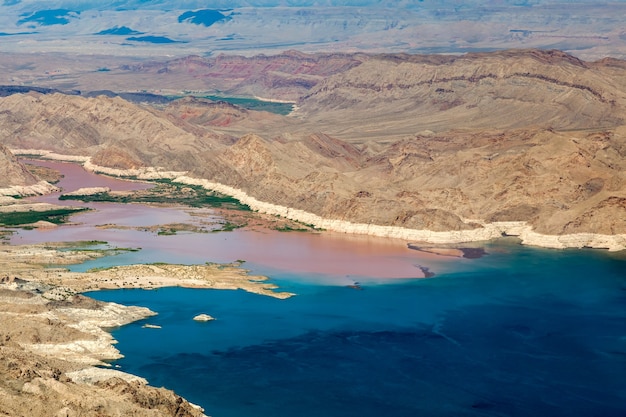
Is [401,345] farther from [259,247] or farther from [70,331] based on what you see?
[259,247]

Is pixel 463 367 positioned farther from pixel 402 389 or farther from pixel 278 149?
pixel 278 149

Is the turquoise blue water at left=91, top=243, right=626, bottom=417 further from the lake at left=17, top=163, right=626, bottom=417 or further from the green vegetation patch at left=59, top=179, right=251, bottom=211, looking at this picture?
the green vegetation patch at left=59, top=179, right=251, bottom=211

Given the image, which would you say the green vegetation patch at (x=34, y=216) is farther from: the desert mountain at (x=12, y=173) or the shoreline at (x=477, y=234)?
the shoreline at (x=477, y=234)

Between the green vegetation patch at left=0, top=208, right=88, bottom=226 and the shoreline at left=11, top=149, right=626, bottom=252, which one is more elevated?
the green vegetation patch at left=0, top=208, right=88, bottom=226

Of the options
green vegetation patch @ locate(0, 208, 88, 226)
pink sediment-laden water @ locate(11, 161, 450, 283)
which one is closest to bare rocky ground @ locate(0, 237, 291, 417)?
pink sediment-laden water @ locate(11, 161, 450, 283)

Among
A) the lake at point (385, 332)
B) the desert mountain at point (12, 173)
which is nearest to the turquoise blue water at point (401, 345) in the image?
the lake at point (385, 332)

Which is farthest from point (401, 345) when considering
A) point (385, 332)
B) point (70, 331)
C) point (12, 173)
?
point (12, 173)
